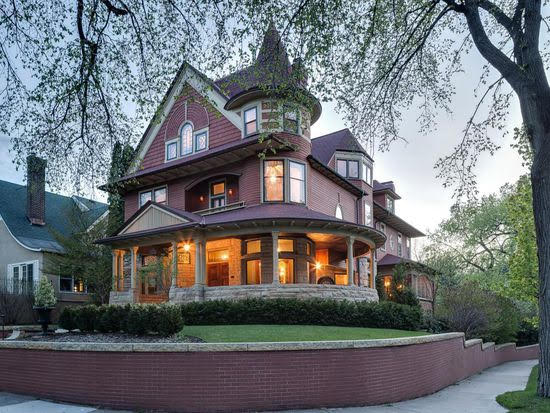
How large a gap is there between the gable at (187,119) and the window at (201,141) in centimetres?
33

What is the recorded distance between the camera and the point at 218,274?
24.1 metres

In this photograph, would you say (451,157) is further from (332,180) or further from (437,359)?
(332,180)

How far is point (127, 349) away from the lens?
362 inches

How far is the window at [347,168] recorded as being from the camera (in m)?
30.7

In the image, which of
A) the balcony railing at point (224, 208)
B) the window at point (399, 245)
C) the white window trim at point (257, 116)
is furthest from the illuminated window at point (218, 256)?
the window at point (399, 245)

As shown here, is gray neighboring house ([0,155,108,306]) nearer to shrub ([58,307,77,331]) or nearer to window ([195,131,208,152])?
window ([195,131,208,152])

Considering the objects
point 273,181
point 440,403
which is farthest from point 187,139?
point 440,403

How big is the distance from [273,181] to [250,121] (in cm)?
320

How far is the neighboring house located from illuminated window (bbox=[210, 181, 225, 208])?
0.05 m

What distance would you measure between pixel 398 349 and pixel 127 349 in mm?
5774

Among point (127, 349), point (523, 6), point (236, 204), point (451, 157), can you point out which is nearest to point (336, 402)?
point (127, 349)

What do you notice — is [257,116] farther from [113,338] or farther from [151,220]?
[113,338]

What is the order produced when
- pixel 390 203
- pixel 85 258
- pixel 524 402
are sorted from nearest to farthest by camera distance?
pixel 524 402 < pixel 85 258 < pixel 390 203

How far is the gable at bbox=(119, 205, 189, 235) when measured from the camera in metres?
21.9
